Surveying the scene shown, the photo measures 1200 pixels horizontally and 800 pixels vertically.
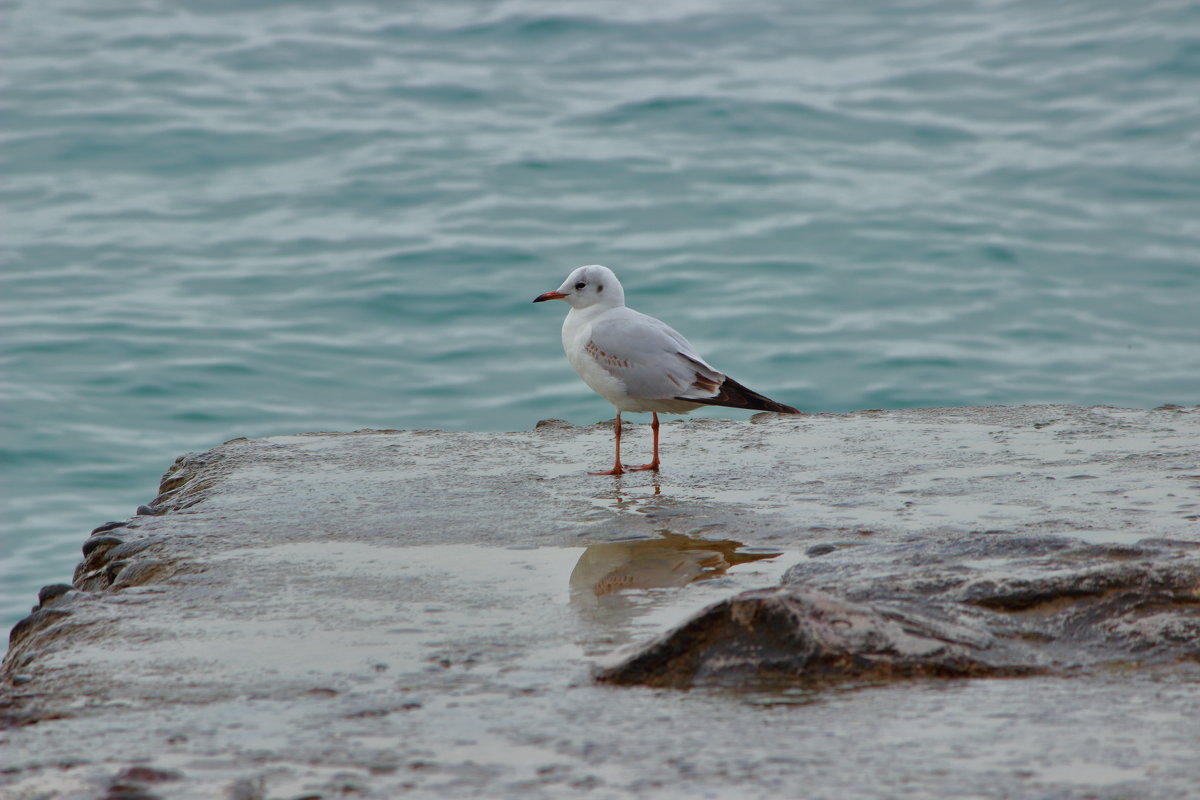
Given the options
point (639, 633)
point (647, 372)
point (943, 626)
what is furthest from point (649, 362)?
point (943, 626)

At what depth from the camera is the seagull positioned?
16.8 ft

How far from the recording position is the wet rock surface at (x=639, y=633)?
98.3 inches

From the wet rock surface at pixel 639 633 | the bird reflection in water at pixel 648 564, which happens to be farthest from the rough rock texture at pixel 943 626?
the bird reflection in water at pixel 648 564

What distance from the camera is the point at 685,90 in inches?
672

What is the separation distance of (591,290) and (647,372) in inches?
21.7

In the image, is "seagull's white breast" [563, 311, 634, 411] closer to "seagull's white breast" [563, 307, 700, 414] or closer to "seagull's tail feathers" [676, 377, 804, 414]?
"seagull's white breast" [563, 307, 700, 414]

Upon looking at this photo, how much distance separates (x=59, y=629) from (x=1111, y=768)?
2392mm

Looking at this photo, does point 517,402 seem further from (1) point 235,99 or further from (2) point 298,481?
(1) point 235,99

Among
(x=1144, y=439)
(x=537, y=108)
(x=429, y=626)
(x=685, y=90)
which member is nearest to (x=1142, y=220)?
(x=685, y=90)

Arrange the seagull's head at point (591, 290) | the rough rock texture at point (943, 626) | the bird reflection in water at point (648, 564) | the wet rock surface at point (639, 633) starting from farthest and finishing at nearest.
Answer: the seagull's head at point (591, 290) → the bird reflection in water at point (648, 564) → the rough rock texture at point (943, 626) → the wet rock surface at point (639, 633)

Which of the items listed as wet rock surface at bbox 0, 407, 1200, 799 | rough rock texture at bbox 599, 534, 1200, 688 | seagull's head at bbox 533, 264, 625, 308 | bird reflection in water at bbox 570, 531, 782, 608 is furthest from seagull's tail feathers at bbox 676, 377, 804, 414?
rough rock texture at bbox 599, 534, 1200, 688

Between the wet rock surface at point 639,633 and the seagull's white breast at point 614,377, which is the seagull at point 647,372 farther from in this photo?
the wet rock surface at point 639,633

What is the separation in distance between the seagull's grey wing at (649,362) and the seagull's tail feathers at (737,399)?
0.04 feet

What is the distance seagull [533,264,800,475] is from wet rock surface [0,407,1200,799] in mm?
249
